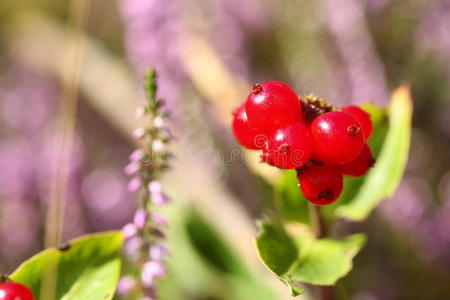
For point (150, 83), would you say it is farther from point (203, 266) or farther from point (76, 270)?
point (203, 266)

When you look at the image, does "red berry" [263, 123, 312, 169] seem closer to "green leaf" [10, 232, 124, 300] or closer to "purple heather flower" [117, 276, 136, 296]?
"green leaf" [10, 232, 124, 300]

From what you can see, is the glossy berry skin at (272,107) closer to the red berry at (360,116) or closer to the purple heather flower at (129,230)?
the red berry at (360,116)

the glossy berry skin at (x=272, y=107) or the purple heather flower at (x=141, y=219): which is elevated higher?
the glossy berry skin at (x=272, y=107)

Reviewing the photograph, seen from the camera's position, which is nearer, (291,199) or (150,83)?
(150,83)

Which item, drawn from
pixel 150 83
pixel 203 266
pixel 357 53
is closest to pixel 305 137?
pixel 150 83

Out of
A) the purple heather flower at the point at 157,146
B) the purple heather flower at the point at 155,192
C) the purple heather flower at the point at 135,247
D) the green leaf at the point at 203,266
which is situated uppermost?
the purple heather flower at the point at 157,146

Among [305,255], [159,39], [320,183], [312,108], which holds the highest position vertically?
[159,39]

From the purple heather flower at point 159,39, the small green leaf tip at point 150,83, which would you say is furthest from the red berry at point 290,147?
the purple heather flower at point 159,39

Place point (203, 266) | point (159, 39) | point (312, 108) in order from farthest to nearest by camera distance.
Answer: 1. point (159, 39)
2. point (203, 266)
3. point (312, 108)
